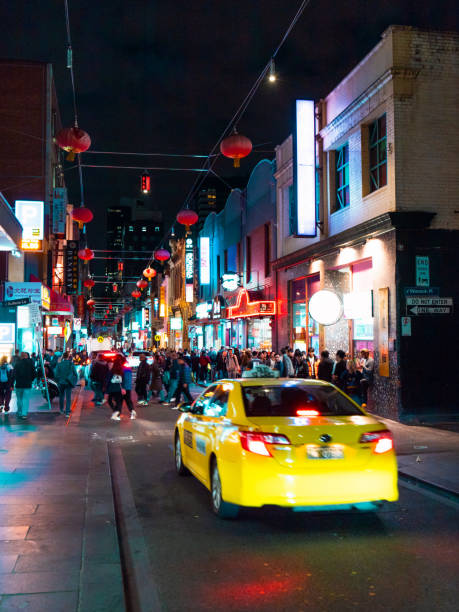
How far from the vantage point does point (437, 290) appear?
1462 centimetres

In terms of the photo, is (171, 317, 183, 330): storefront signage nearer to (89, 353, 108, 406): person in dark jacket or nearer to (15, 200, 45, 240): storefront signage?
(15, 200, 45, 240): storefront signage

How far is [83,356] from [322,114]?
22.8 meters

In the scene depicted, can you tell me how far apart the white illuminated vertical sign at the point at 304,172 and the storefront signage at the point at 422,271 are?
4992 millimetres

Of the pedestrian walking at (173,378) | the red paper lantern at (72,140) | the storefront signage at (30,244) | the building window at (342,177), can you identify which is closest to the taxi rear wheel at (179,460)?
the red paper lantern at (72,140)

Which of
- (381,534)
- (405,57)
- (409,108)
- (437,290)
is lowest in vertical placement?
(381,534)

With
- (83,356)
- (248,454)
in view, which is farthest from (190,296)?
(248,454)

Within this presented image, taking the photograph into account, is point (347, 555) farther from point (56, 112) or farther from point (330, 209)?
point (56, 112)

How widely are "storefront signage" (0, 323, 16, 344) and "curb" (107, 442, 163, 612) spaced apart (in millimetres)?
21054

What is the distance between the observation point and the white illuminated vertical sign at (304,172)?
18.9 m

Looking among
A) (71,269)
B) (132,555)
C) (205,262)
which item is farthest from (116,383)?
(205,262)

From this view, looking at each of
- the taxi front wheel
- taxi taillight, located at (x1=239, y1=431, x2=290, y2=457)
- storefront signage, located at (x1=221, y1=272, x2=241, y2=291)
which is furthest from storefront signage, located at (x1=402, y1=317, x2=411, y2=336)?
storefront signage, located at (x1=221, y1=272, x2=241, y2=291)

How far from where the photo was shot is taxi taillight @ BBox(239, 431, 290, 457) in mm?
6219

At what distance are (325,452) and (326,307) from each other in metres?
12.5

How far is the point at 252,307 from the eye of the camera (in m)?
25.6
